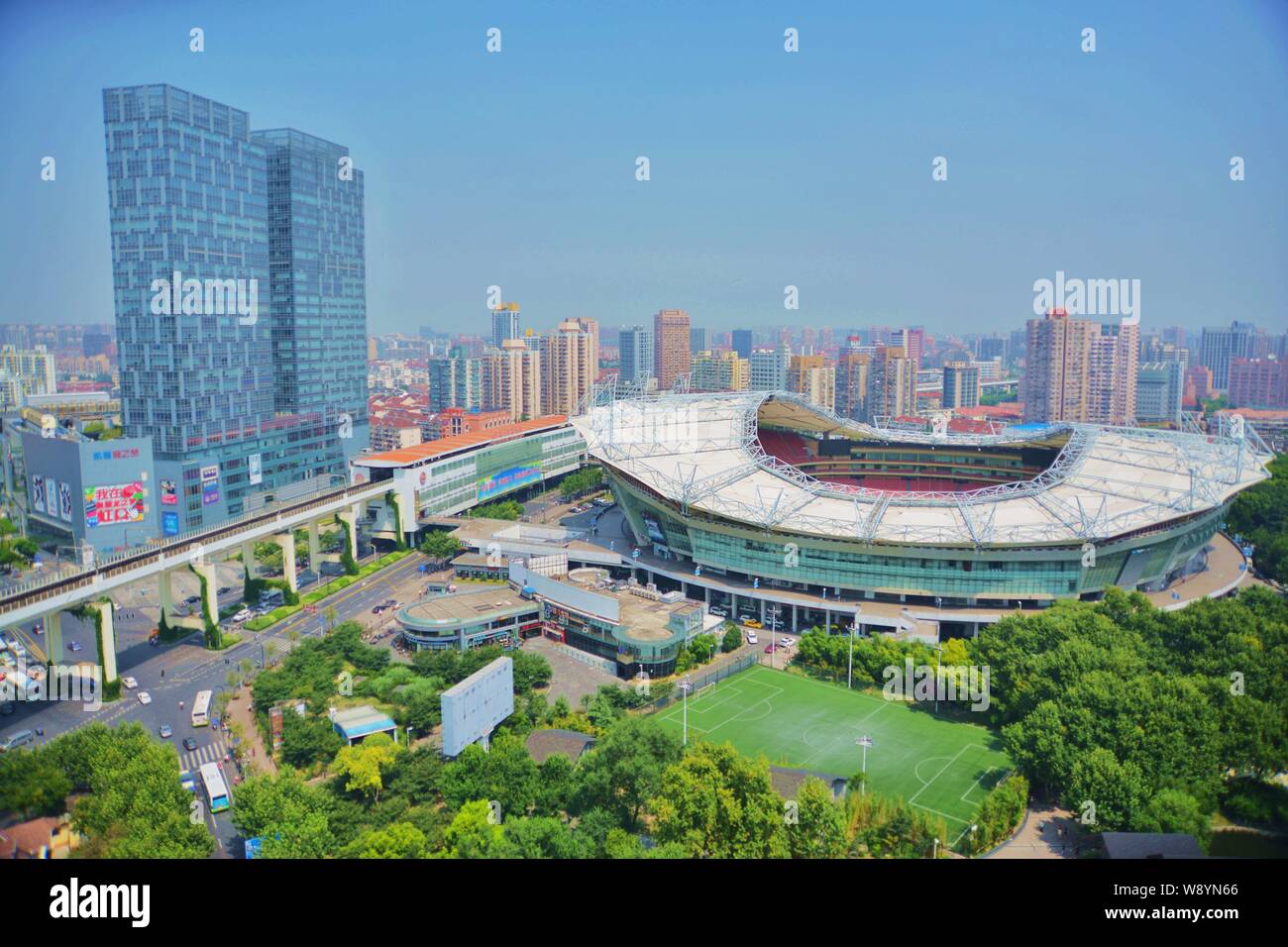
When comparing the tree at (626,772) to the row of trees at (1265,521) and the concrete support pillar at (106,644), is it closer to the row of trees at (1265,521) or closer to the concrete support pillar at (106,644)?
the concrete support pillar at (106,644)

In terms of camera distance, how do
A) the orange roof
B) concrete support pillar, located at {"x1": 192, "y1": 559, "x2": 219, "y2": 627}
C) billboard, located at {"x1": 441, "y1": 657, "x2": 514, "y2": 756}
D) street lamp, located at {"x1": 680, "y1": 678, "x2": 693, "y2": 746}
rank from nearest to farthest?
billboard, located at {"x1": 441, "y1": 657, "x2": 514, "y2": 756}, street lamp, located at {"x1": 680, "y1": 678, "x2": 693, "y2": 746}, concrete support pillar, located at {"x1": 192, "y1": 559, "x2": 219, "y2": 627}, the orange roof

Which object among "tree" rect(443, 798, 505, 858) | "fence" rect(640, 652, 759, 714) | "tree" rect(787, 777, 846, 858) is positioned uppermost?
"tree" rect(787, 777, 846, 858)

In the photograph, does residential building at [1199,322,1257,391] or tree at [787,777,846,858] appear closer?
tree at [787,777,846,858]

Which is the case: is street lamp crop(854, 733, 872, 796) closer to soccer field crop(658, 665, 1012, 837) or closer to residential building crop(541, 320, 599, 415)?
soccer field crop(658, 665, 1012, 837)

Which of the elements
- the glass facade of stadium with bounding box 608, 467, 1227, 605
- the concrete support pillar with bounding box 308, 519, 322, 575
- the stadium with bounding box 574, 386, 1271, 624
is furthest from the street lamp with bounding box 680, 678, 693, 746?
the concrete support pillar with bounding box 308, 519, 322, 575

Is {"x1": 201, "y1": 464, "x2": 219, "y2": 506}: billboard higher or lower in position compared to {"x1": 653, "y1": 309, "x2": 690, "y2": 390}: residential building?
lower

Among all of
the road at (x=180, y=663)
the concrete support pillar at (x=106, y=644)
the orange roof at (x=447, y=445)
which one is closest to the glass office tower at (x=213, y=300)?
the orange roof at (x=447, y=445)

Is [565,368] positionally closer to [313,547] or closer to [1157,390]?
[313,547]
